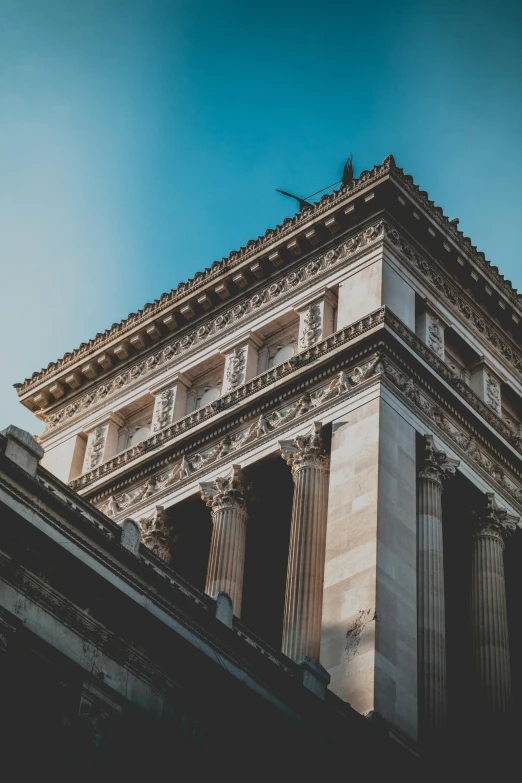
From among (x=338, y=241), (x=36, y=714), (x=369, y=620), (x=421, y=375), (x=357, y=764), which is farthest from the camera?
(x=338, y=241)

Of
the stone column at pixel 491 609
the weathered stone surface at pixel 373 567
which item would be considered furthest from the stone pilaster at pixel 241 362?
the stone column at pixel 491 609

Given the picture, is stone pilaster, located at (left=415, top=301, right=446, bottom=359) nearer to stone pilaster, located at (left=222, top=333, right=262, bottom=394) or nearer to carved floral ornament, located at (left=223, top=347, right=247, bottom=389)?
stone pilaster, located at (left=222, top=333, right=262, bottom=394)

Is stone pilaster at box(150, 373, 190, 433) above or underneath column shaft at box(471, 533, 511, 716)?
above

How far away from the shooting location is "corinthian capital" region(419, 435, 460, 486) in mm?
44562

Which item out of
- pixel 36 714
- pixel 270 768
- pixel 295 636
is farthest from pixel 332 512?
pixel 36 714

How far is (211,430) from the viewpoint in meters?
48.4

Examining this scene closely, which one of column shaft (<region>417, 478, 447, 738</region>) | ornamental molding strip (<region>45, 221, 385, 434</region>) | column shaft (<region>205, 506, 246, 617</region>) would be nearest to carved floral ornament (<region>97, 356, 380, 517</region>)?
column shaft (<region>205, 506, 246, 617</region>)

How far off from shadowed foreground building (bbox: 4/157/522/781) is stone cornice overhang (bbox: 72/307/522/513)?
87mm

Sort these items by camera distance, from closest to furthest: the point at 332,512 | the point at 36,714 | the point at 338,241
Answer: the point at 36,714
the point at 332,512
the point at 338,241

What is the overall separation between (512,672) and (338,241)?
14716mm

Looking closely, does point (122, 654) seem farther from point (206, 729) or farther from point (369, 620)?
point (369, 620)

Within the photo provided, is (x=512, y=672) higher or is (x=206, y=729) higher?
(x=512, y=672)

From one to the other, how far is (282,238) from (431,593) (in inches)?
589

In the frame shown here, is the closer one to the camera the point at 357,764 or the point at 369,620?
the point at 357,764
